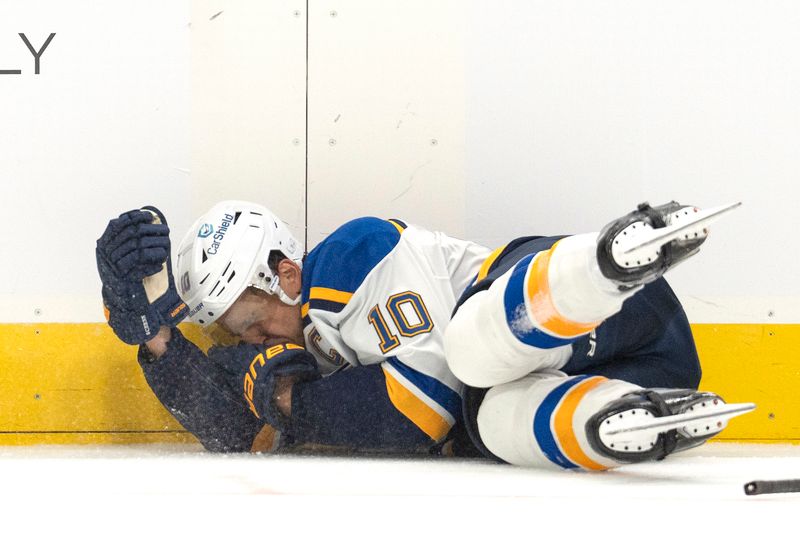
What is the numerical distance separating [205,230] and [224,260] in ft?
0.29

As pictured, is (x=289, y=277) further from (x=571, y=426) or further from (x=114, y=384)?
(x=571, y=426)

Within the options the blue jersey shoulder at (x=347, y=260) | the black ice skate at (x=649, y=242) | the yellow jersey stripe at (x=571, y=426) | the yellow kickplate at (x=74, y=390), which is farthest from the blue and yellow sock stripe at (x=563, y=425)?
the yellow kickplate at (x=74, y=390)

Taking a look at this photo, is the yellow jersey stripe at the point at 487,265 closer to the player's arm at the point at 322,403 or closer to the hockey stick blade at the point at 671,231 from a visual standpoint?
the player's arm at the point at 322,403

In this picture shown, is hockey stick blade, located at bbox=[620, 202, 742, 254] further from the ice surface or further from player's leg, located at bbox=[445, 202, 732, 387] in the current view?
the ice surface

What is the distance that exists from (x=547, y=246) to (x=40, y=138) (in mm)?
1349

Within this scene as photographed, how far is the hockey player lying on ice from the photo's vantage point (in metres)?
1.45

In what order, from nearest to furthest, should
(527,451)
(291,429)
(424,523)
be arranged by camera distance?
(424,523) → (527,451) → (291,429)

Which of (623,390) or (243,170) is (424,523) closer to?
(623,390)

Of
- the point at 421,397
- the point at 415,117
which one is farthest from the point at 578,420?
the point at 415,117

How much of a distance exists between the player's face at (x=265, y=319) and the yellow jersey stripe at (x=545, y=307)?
33.3 inches

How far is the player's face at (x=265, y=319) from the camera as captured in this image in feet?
7.09

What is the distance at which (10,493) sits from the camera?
45.8 inches

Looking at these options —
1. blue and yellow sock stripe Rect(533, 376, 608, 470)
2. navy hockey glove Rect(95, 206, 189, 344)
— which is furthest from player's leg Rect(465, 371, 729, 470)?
navy hockey glove Rect(95, 206, 189, 344)

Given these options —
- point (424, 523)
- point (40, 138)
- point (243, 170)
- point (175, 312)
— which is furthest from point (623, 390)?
point (40, 138)
